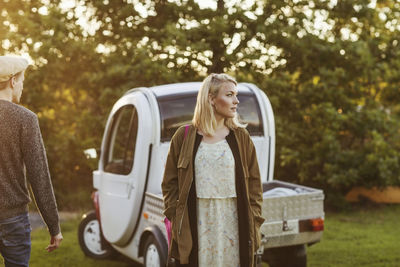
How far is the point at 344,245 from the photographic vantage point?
30.6 feet

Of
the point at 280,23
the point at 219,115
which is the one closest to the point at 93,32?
the point at 280,23

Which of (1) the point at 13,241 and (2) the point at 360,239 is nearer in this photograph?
(1) the point at 13,241

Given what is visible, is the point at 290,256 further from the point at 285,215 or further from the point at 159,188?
the point at 159,188

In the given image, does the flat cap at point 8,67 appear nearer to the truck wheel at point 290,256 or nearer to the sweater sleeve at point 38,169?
the sweater sleeve at point 38,169

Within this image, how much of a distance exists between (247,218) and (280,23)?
299 inches

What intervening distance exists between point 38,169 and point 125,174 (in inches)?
137

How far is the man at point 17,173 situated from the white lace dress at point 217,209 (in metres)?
0.95

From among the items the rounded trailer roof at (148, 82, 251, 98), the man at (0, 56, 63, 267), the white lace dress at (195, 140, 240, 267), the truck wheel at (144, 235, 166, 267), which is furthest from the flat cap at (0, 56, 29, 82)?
the rounded trailer roof at (148, 82, 251, 98)

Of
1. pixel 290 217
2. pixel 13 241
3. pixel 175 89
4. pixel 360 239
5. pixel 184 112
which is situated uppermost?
pixel 175 89

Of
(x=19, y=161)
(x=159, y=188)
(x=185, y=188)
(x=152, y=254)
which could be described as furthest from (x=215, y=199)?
(x=159, y=188)

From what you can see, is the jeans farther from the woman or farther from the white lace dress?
the white lace dress

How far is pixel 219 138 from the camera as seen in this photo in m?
3.92

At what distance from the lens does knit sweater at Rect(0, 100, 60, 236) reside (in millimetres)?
3283

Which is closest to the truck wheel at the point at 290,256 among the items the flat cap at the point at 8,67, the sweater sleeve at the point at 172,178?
the sweater sleeve at the point at 172,178
